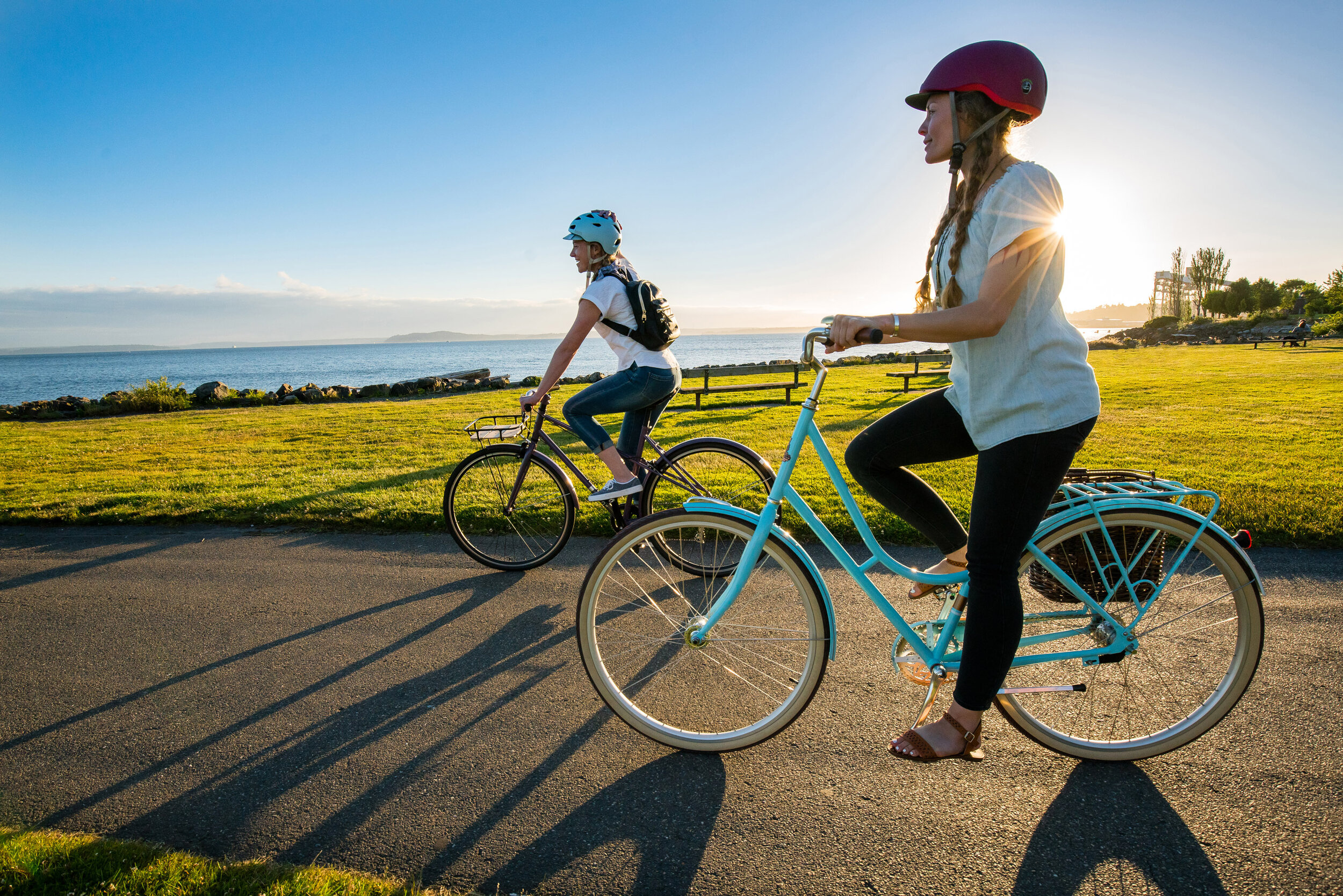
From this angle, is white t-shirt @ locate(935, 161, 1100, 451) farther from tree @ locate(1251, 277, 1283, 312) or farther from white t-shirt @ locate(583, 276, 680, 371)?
tree @ locate(1251, 277, 1283, 312)

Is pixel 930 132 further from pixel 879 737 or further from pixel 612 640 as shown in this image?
pixel 612 640

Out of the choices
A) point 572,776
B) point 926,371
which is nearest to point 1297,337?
point 926,371

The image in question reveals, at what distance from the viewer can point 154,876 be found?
6.80 ft

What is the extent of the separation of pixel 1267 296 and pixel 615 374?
86353mm

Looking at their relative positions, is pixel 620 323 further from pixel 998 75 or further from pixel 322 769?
pixel 322 769

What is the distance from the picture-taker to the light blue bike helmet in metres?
4.73

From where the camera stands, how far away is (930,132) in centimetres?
231

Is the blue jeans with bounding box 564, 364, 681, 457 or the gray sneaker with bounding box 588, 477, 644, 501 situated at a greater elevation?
the blue jeans with bounding box 564, 364, 681, 457

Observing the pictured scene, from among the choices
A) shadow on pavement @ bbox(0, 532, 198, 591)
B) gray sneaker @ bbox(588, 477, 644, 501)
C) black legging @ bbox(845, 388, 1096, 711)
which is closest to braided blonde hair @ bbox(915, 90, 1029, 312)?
black legging @ bbox(845, 388, 1096, 711)

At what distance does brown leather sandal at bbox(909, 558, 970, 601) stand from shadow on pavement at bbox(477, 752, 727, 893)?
1.07 metres

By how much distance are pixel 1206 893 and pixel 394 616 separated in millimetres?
4001

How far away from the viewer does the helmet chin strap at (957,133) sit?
2160 mm

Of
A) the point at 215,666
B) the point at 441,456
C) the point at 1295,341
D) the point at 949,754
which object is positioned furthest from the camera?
the point at 1295,341

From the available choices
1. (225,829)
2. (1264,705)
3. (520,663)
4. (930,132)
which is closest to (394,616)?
(520,663)
